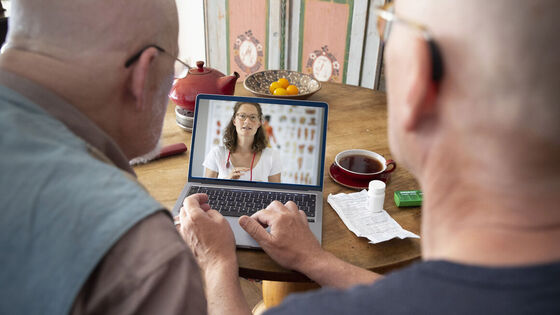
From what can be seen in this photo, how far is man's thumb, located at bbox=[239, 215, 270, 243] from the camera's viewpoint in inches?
A: 39.9

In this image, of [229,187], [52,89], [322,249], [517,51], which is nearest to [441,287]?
[517,51]

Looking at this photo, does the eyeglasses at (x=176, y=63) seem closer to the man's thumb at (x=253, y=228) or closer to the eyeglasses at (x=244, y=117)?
the eyeglasses at (x=244, y=117)

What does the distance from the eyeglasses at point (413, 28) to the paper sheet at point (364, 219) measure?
556mm

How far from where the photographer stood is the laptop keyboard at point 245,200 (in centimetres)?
114

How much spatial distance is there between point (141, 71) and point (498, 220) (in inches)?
25.0

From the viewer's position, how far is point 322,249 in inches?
39.8

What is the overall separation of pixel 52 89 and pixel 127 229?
0.33 meters

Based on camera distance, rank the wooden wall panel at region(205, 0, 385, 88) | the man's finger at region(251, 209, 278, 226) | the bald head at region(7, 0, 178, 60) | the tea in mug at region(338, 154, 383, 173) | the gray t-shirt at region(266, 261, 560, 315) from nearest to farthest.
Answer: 1. the gray t-shirt at region(266, 261, 560, 315)
2. the bald head at region(7, 0, 178, 60)
3. the man's finger at region(251, 209, 278, 226)
4. the tea in mug at region(338, 154, 383, 173)
5. the wooden wall panel at region(205, 0, 385, 88)

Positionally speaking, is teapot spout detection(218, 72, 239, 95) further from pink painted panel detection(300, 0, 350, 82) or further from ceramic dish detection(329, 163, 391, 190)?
pink painted panel detection(300, 0, 350, 82)

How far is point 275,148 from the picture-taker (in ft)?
4.00

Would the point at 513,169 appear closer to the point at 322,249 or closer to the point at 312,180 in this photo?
the point at 322,249

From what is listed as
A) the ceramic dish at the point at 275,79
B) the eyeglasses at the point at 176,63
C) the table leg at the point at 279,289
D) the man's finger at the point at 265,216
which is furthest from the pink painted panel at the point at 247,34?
the man's finger at the point at 265,216

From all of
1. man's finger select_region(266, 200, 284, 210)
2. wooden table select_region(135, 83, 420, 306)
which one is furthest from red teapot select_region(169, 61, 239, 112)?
man's finger select_region(266, 200, 284, 210)

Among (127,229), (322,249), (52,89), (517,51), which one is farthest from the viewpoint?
(322,249)
